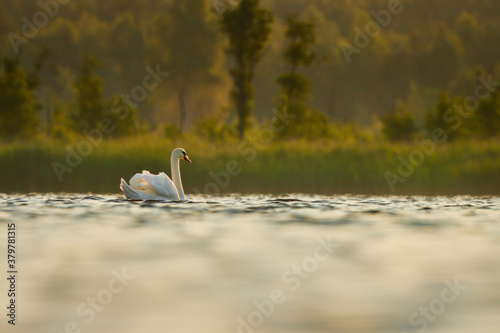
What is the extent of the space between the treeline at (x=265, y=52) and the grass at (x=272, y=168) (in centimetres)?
3553

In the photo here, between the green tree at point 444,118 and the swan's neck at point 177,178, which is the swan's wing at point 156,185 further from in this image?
the green tree at point 444,118

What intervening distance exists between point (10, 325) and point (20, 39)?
7370 centimetres

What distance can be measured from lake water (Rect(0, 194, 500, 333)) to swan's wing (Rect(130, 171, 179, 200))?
1.54 meters

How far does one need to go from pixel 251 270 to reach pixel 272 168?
17547 mm

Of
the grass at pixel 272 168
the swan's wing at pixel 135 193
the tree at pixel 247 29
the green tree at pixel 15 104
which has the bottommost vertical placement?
the grass at pixel 272 168

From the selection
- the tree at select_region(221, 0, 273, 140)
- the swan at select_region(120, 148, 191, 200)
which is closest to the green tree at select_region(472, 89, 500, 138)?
the tree at select_region(221, 0, 273, 140)

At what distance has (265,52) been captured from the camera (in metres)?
73.8

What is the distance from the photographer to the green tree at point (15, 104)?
41.5 m

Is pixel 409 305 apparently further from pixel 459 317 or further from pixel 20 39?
pixel 20 39

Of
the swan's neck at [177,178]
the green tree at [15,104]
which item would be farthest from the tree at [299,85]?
the swan's neck at [177,178]

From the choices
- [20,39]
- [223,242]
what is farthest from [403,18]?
[223,242]

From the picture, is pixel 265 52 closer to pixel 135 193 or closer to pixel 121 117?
pixel 121 117

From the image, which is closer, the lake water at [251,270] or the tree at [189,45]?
the lake water at [251,270]

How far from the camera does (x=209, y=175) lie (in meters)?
25.9
